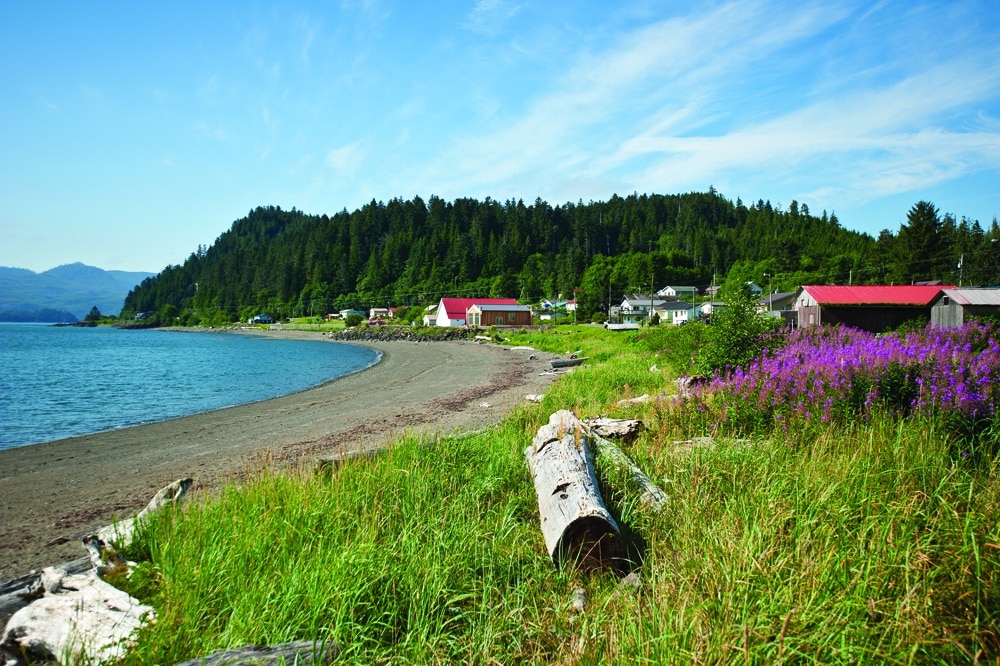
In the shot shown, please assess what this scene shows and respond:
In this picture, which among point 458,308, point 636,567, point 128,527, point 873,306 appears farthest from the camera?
point 458,308

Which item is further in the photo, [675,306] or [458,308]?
[458,308]

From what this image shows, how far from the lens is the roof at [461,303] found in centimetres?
9394

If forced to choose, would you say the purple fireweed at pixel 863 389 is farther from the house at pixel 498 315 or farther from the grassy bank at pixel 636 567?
the house at pixel 498 315

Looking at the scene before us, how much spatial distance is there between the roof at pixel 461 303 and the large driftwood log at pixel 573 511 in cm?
8684

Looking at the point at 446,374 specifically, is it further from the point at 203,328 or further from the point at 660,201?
the point at 660,201

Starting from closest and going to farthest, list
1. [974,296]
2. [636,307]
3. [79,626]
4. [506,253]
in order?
[79,626], [974,296], [636,307], [506,253]

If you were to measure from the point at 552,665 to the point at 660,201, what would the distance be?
206 metres

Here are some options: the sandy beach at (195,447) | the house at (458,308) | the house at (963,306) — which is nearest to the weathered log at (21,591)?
the sandy beach at (195,447)

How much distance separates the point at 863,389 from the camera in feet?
24.2

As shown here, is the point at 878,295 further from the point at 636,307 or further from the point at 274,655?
the point at 636,307

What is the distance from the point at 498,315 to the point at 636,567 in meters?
85.8

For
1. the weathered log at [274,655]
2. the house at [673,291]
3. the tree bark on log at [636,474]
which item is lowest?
the tree bark on log at [636,474]

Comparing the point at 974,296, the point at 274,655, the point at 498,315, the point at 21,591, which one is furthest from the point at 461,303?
the point at 274,655

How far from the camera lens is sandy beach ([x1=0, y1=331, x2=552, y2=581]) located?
28.5ft
